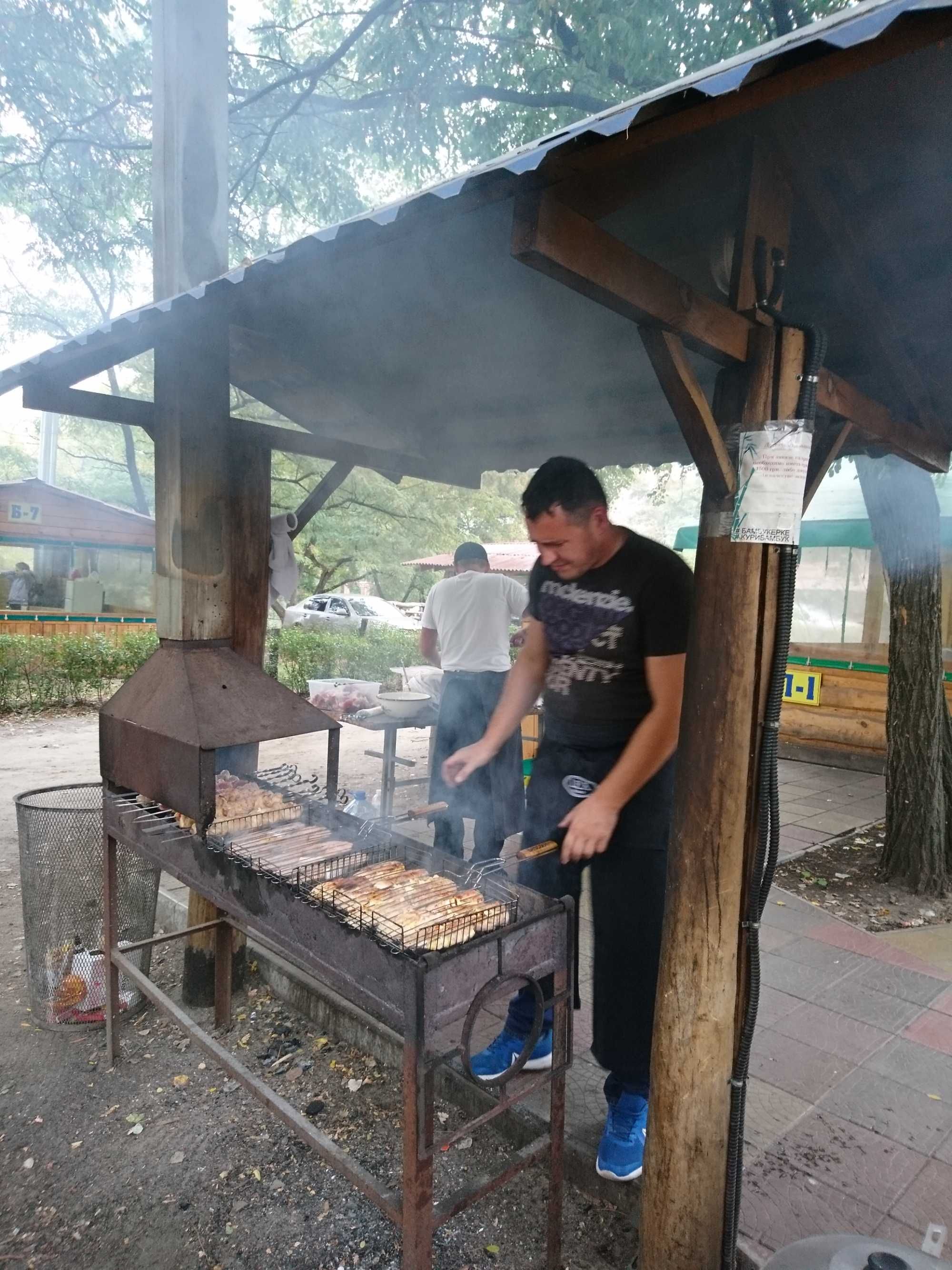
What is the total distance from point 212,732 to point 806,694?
348 inches

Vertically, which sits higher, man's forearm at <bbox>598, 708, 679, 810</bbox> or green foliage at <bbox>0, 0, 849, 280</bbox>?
green foliage at <bbox>0, 0, 849, 280</bbox>

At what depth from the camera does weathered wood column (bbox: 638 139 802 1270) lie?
204 centimetres

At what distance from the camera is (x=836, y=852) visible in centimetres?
610

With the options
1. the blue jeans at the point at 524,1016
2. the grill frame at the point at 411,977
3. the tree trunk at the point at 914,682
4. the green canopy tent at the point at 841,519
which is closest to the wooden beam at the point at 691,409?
the grill frame at the point at 411,977

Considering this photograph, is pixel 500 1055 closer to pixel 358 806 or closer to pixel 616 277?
pixel 358 806

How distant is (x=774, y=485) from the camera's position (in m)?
1.99

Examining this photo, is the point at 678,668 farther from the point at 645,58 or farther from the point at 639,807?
the point at 645,58

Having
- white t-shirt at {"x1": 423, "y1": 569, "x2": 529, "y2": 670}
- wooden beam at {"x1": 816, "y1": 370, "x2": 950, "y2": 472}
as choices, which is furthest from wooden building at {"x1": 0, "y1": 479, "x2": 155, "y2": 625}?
wooden beam at {"x1": 816, "y1": 370, "x2": 950, "y2": 472}

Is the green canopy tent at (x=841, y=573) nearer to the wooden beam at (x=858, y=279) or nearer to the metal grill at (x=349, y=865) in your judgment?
the wooden beam at (x=858, y=279)

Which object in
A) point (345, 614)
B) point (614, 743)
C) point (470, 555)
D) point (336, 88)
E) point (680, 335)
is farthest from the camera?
point (345, 614)

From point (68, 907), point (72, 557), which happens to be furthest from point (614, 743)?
point (72, 557)

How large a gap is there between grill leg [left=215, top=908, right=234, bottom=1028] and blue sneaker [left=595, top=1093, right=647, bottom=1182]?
6.50 feet

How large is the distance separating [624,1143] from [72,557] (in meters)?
18.6

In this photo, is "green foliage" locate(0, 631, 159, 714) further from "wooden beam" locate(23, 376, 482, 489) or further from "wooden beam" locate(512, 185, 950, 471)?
"wooden beam" locate(512, 185, 950, 471)
